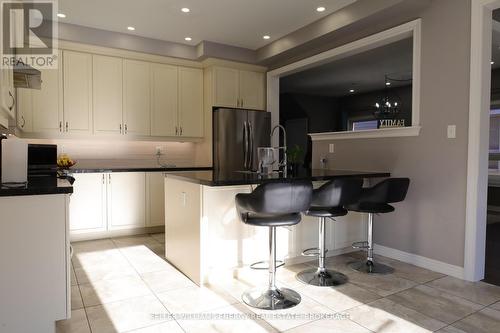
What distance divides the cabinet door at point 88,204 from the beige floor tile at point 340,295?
2828 mm

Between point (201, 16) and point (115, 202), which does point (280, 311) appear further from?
point (201, 16)

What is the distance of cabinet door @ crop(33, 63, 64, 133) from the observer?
4188 millimetres

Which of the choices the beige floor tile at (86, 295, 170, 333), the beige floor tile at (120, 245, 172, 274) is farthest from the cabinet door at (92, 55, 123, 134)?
the beige floor tile at (86, 295, 170, 333)

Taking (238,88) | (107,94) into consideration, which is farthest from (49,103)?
(238,88)

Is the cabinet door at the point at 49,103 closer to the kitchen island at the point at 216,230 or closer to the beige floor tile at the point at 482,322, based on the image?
the kitchen island at the point at 216,230

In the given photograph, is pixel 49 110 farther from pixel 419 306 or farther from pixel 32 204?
pixel 419 306

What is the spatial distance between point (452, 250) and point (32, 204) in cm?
327

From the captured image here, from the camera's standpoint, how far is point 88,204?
4.19 m

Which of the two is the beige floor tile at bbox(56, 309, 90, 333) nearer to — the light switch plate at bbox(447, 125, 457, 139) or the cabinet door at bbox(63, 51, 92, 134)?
the cabinet door at bbox(63, 51, 92, 134)

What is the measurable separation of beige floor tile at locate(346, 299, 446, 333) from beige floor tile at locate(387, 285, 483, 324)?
0.08 metres

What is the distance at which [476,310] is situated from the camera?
2309 millimetres

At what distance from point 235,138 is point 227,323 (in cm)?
317

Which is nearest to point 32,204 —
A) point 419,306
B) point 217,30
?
point 419,306

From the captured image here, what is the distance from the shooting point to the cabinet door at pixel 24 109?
408 centimetres
